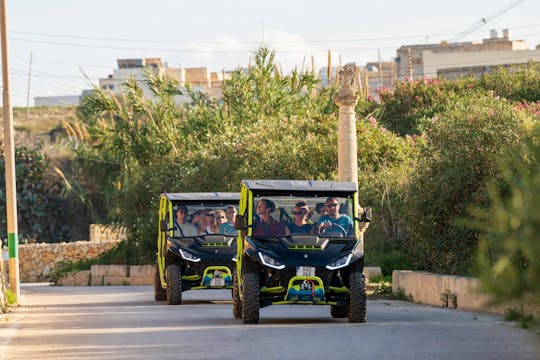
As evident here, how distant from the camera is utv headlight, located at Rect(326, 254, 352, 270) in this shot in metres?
17.0

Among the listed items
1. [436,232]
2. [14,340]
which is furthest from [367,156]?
[14,340]

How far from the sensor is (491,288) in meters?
5.08

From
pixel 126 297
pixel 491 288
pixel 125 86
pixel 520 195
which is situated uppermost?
pixel 125 86

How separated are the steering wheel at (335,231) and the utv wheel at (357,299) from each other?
1.13 meters

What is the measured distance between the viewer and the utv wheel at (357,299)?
1691cm

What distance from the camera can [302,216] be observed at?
1811 cm

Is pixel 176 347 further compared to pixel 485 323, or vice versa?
pixel 485 323

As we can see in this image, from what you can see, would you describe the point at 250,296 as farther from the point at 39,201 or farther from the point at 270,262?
the point at 39,201

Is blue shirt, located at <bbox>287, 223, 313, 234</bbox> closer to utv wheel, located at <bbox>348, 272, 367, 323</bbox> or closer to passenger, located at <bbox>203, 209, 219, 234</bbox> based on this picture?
utv wheel, located at <bbox>348, 272, 367, 323</bbox>

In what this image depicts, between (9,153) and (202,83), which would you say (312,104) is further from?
(202,83)

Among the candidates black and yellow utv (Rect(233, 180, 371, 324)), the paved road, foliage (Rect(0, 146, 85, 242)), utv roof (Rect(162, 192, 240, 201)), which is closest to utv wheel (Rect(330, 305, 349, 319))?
black and yellow utv (Rect(233, 180, 371, 324))

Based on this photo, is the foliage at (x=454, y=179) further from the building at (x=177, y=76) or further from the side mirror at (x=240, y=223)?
the building at (x=177, y=76)

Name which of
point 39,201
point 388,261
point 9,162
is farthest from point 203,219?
point 39,201

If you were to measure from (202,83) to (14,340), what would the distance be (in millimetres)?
92605
